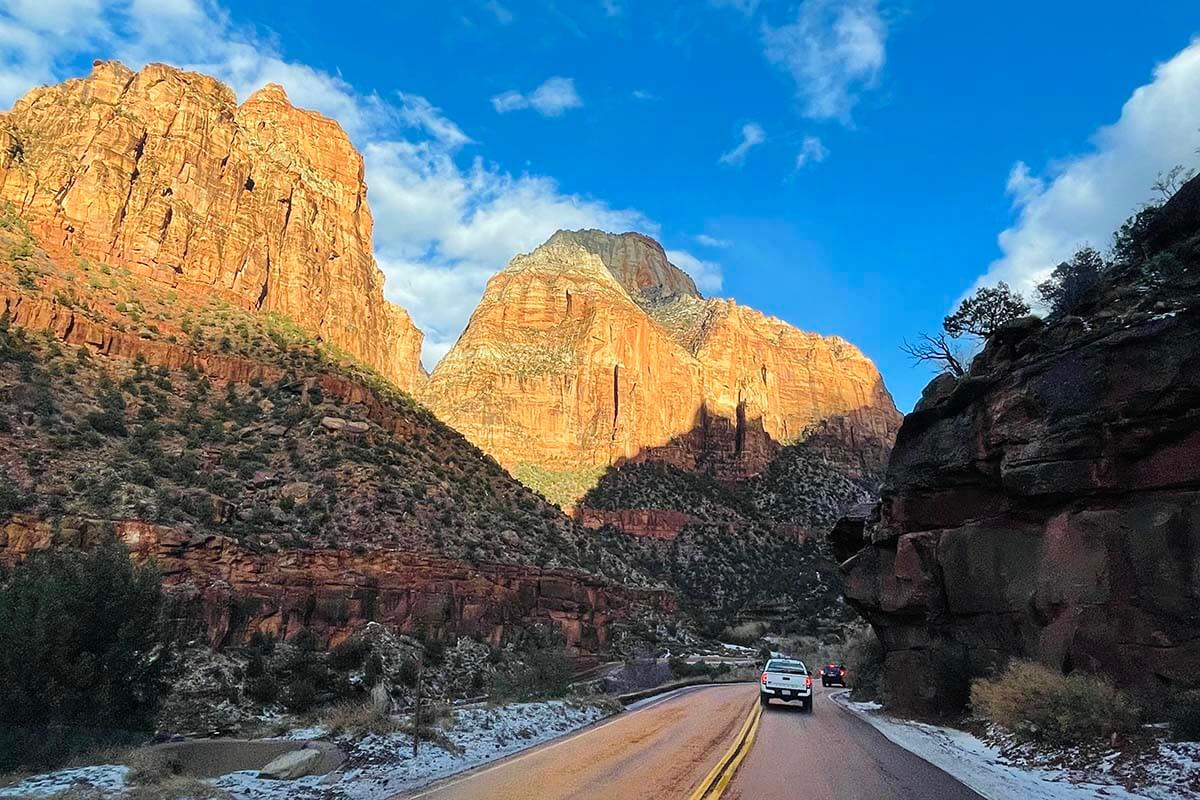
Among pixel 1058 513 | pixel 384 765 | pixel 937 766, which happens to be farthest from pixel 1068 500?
pixel 384 765

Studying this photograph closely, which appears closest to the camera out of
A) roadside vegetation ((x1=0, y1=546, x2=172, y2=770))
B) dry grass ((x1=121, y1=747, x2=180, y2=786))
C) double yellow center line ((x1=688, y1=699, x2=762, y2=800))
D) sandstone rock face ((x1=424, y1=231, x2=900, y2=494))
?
dry grass ((x1=121, y1=747, x2=180, y2=786))

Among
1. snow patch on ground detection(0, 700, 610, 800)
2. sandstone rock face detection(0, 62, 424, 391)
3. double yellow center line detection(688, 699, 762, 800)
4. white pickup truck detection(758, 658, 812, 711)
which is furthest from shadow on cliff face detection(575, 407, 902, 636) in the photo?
snow patch on ground detection(0, 700, 610, 800)

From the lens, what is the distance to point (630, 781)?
9.71 meters

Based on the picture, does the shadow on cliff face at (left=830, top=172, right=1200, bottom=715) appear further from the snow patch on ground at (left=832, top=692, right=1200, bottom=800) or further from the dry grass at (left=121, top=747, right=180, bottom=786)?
the dry grass at (left=121, top=747, right=180, bottom=786)

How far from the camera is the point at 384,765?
388 inches

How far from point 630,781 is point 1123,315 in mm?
13676

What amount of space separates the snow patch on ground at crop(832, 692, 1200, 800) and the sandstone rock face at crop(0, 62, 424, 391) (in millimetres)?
52234

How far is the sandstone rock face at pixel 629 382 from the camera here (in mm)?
108938

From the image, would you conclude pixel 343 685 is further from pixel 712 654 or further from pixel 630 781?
pixel 712 654

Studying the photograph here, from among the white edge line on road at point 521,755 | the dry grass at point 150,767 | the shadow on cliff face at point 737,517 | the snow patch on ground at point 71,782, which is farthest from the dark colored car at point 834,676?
the snow patch on ground at point 71,782

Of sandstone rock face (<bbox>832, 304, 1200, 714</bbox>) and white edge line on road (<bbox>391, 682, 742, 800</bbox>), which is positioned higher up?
sandstone rock face (<bbox>832, 304, 1200, 714</bbox>)

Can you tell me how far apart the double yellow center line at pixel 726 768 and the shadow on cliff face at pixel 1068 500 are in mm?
6124

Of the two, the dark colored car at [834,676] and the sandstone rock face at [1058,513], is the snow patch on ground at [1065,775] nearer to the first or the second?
the sandstone rock face at [1058,513]

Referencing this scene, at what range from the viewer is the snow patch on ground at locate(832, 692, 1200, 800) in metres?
9.25
